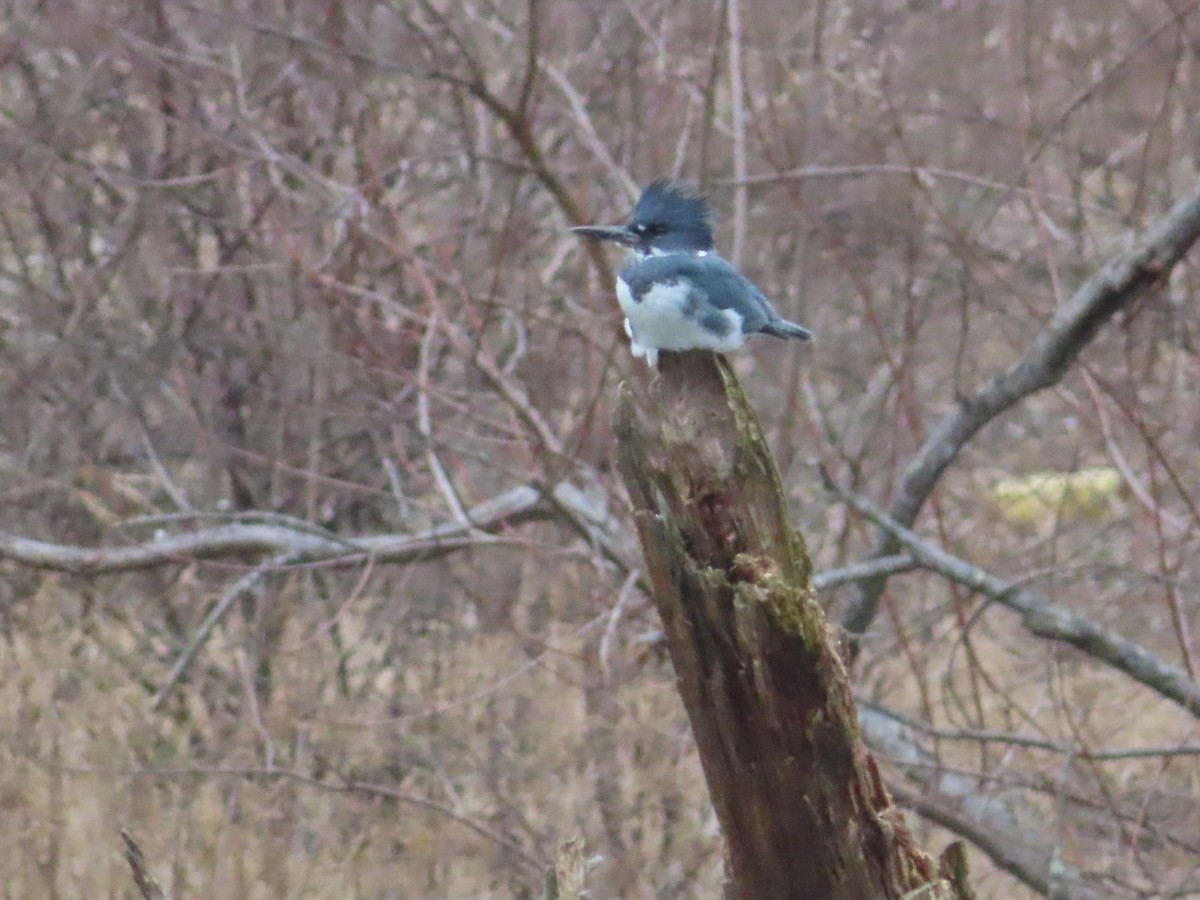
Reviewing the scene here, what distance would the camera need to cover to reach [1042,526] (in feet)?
27.1

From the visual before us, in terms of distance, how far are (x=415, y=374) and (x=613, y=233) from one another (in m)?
2.16

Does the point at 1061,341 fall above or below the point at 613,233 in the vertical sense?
above

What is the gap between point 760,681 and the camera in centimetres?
157

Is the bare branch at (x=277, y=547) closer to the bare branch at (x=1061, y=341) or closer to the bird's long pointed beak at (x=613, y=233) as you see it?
the bare branch at (x=1061, y=341)

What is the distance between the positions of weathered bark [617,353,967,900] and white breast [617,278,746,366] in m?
0.28

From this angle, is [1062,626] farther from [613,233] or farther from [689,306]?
[689,306]

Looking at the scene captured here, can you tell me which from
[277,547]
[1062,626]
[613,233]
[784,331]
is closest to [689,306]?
[784,331]

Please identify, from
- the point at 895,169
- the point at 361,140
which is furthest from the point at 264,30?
the point at 895,169

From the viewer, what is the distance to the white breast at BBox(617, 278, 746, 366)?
1916 millimetres

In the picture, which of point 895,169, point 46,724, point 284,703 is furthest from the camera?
point 284,703

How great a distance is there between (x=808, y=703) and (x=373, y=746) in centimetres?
392

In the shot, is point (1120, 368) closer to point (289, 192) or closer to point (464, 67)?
point (464, 67)

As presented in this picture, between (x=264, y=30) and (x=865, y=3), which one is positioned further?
(x=865, y=3)

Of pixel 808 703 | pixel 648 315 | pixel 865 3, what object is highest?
pixel 865 3
